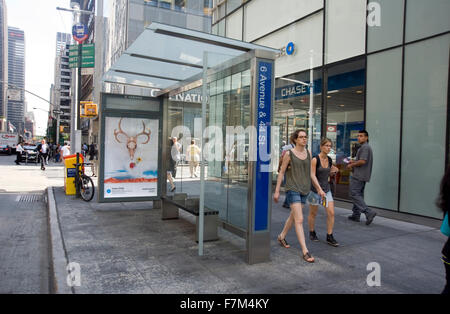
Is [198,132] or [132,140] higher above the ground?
[198,132]

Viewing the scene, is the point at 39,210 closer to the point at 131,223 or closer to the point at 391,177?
the point at 131,223

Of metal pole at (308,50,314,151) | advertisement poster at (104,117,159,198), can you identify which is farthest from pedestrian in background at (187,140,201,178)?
metal pole at (308,50,314,151)

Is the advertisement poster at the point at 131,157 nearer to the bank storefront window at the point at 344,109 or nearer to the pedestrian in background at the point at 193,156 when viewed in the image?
the pedestrian in background at the point at 193,156

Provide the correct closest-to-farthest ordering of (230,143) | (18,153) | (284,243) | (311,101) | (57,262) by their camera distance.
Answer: (57,262), (230,143), (284,243), (311,101), (18,153)

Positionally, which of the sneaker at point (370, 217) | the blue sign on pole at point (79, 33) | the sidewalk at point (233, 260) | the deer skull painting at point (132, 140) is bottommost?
the sidewalk at point (233, 260)

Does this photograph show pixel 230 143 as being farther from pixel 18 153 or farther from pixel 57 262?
pixel 18 153

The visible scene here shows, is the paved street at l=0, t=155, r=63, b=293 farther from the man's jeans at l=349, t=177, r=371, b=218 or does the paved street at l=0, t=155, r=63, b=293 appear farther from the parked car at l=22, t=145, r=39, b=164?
the parked car at l=22, t=145, r=39, b=164

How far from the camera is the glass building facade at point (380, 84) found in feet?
24.5

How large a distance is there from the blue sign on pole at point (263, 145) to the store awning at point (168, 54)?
48 centimetres

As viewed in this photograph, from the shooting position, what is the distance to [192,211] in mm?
5625

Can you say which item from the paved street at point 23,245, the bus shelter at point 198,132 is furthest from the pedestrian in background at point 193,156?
the paved street at point 23,245

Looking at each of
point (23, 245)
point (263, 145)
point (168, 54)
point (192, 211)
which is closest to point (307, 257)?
point (263, 145)

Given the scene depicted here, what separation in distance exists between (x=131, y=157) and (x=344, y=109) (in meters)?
6.13

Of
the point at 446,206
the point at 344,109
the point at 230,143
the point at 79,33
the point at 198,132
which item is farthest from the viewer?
the point at 79,33
